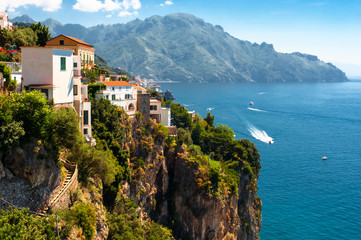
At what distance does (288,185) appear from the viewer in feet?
285

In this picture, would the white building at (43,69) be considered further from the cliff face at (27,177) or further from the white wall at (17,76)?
the cliff face at (27,177)

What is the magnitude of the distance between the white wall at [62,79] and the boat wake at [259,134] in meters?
94.3

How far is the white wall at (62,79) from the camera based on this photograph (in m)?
31.3

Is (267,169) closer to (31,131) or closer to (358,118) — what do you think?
(31,131)

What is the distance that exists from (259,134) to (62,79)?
102734mm

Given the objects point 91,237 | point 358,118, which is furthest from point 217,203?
point 358,118

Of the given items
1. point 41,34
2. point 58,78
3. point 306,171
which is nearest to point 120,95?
point 41,34

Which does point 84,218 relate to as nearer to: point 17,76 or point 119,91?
point 17,76

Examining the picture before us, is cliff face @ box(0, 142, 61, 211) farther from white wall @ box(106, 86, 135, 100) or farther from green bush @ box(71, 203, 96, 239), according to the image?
white wall @ box(106, 86, 135, 100)

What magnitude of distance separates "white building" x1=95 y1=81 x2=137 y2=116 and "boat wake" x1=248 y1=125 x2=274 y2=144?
7531cm

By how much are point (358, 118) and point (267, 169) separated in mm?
95832

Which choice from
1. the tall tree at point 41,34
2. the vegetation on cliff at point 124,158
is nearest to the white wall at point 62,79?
the vegetation on cliff at point 124,158

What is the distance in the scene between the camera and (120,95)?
51406 millimetres

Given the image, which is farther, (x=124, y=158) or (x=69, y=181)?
(x=124, y=158)
